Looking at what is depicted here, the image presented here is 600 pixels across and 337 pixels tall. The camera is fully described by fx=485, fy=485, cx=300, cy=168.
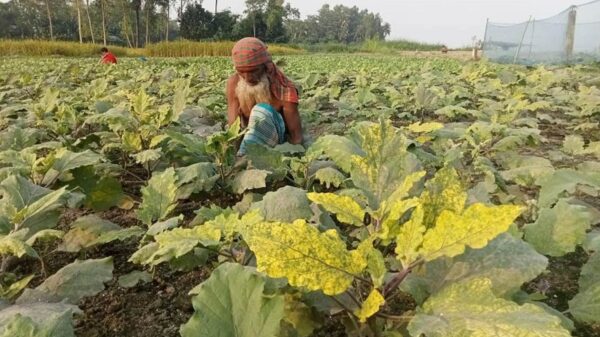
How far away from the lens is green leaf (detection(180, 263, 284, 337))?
2.96ft

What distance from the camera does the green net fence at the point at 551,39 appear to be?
14844 millimetres

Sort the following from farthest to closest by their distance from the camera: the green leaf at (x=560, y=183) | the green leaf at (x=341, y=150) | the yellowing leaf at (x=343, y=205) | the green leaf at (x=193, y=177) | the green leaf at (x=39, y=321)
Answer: the green leaf at (x=193, y=177)
the green leaf at (x=341, y=150)
the green leaf at (x=560, y=183)
the yellowing leaf at (x=343, y=205)
the green leaf at (x=39, y=321)

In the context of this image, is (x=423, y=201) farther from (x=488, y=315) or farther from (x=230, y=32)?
(x=230, y=32)

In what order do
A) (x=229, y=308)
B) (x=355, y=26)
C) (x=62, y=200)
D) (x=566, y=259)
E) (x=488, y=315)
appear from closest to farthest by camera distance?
(x=488, y=315) < (x=229, y=308) < (x=62, y=200) < (x=566, y=259) < (x=355, y=26)

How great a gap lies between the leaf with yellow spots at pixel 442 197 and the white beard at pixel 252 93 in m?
2.41

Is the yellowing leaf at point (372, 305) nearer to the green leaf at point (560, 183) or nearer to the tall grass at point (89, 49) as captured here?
the green leaf at point (560, 183)

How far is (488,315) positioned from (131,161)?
2.66m

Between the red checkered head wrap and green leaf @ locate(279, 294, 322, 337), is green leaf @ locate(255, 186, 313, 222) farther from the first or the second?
the red checkered head wrap

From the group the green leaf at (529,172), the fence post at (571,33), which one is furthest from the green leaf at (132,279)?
the fence post at (571,33)

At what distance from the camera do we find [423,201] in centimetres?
102

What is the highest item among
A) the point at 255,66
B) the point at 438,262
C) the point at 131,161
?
the point at 255,66

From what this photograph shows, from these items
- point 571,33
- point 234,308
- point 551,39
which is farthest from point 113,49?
point 234,308

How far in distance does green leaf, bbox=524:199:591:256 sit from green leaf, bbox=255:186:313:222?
0.60 m

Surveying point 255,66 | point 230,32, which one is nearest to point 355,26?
point 230,32
